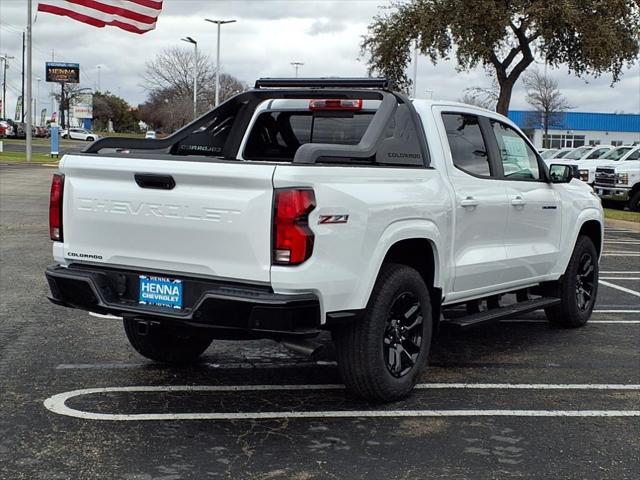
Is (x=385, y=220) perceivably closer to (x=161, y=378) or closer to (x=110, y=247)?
(x=110, y=247)

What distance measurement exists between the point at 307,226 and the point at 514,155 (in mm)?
2933

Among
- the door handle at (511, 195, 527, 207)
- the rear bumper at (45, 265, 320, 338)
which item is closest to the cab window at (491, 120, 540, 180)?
the door handle at (511, 195, 527, 207)

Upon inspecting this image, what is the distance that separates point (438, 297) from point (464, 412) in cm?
85

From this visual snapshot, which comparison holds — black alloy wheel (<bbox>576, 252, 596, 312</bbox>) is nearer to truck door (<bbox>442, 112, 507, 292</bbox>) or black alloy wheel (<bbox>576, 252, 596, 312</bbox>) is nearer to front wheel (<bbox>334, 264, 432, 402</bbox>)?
truck door (<bbox>442, 112, 507, 292</bbox>)

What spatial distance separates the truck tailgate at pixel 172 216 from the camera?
13.8ft

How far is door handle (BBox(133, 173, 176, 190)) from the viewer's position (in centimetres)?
446

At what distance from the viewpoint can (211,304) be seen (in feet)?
14.0

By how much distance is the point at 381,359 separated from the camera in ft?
15.6

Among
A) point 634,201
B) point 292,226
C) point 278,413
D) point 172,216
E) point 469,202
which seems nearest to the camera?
point 292,226

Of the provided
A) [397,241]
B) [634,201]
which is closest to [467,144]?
[397,241]

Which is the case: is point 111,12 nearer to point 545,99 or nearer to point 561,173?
point 561,173

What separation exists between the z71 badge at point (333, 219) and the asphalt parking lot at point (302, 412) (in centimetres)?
119

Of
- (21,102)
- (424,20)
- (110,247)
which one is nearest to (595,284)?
(110,247)

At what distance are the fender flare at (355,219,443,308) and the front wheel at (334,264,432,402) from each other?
16cm
